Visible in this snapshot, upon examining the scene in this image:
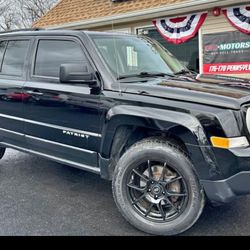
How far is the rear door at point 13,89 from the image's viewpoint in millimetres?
4047

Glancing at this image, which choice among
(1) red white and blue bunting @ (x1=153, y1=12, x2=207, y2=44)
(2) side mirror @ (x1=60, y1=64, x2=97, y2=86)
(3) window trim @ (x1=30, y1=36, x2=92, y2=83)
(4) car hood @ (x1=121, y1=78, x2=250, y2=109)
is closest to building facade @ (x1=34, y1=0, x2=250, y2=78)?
(1) red white and blue bunting @ (x1=153, y1=12, x2=207, y2=44)

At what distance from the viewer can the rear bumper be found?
2596 mm

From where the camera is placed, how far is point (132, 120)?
3.04m

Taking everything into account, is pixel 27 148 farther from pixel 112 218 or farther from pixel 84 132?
pixel 112 218

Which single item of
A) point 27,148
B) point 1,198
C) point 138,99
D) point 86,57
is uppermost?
point 86,57

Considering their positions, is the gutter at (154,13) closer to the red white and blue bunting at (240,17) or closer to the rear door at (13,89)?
the red white and blue bunting at (240,17)

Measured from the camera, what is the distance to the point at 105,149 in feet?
10.8

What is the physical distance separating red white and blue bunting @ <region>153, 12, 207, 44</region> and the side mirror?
19.9ft

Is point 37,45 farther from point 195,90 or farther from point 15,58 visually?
point 195,90

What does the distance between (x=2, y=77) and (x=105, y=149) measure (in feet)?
6.37

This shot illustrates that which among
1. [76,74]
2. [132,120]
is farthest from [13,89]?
[132,120]

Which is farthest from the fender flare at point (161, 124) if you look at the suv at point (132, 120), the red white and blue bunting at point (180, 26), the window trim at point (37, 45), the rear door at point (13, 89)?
the red white and blue bunting at point (180, 26)

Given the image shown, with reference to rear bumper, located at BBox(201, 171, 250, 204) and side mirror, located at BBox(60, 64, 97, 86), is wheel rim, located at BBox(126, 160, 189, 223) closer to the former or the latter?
rear bumper, located at BBox(201, 171, 250, 204)
